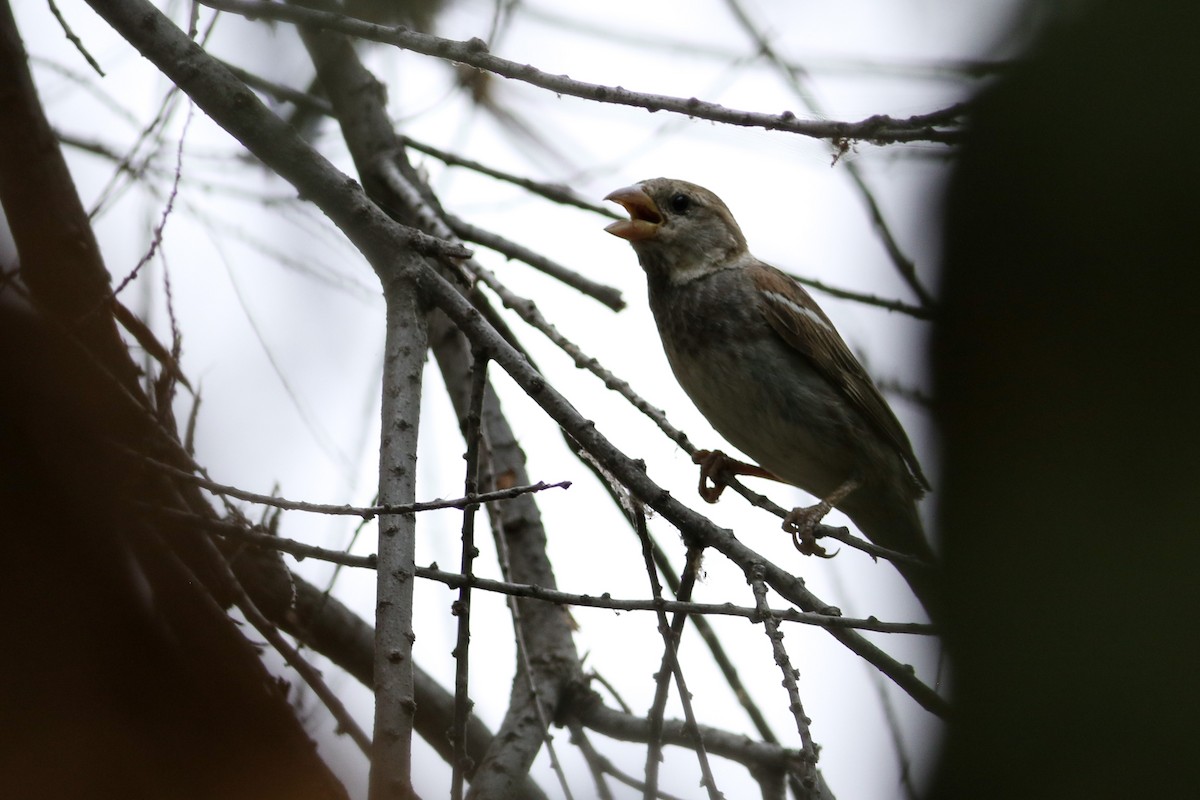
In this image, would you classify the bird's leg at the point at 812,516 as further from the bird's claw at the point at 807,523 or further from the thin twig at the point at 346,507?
the thin twig at the point at 346,507

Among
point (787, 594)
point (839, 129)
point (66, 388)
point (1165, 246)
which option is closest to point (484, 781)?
point (787, 594)

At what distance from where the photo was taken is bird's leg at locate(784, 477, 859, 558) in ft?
14.0

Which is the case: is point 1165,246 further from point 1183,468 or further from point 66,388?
point 66,388

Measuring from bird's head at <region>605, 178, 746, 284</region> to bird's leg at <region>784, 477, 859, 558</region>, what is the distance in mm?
1153

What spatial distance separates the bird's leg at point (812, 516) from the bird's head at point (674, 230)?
1.15m

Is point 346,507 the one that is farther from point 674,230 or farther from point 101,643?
point 674,230

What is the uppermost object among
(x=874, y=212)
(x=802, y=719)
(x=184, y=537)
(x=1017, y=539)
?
(x=874, y=212)

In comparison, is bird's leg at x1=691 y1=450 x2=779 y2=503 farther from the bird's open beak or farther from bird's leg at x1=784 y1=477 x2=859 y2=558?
the bird's open beak

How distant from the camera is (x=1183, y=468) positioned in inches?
66.2

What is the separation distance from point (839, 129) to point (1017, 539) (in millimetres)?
967

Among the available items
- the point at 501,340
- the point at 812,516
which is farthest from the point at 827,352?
the point at 501,340

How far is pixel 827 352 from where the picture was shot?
4867 mm

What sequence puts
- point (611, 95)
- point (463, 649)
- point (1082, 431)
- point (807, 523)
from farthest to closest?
1. point (807, 523)
2. point (611, 95)
3. point (463, 649)
4. point (1082, 431)

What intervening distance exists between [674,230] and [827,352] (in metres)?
0.90
